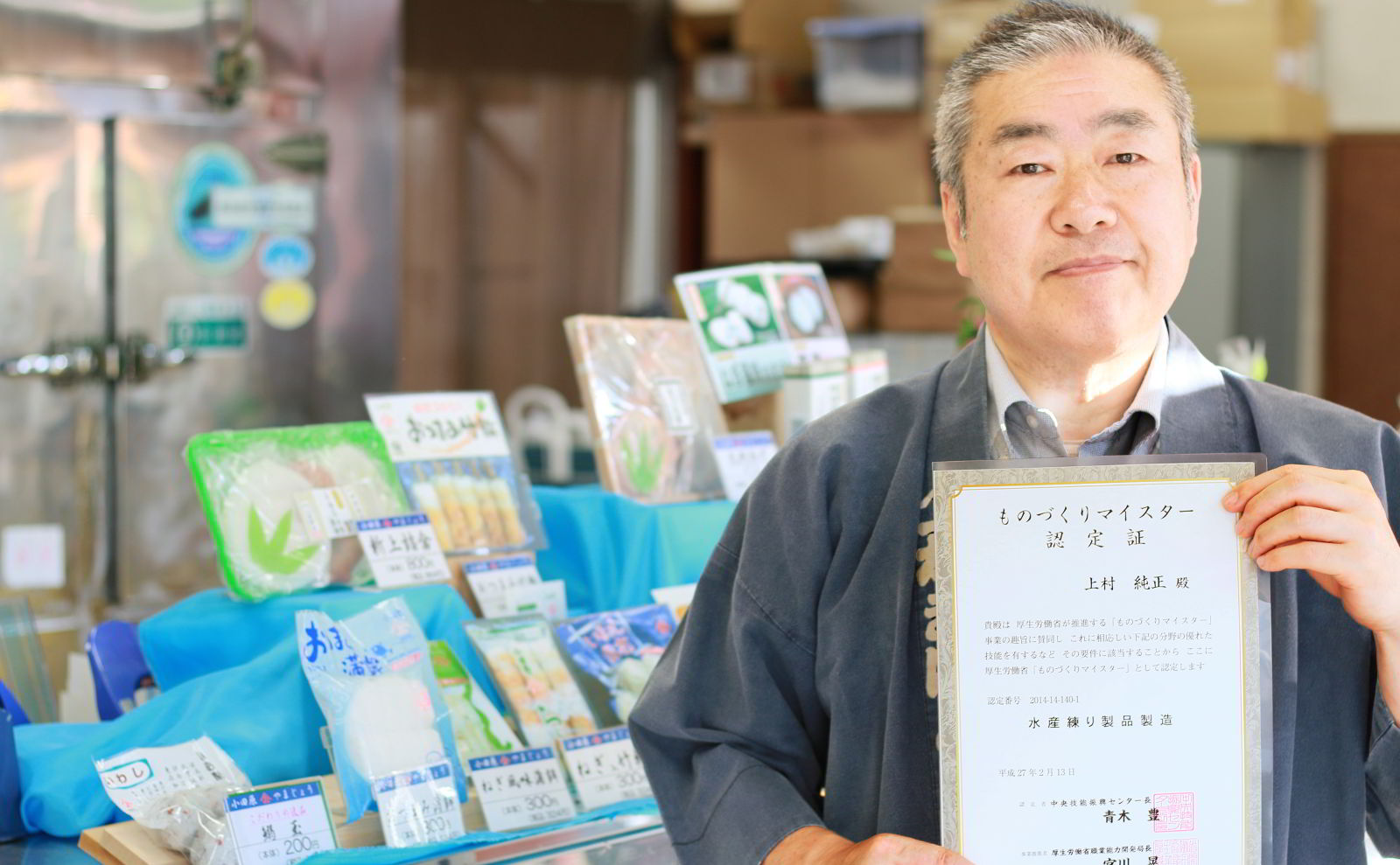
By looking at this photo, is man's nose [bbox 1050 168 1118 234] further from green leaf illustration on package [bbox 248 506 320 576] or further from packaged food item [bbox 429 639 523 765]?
green leaf illustration on package [bbox 248 506 320 576]

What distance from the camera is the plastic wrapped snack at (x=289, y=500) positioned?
2064mm

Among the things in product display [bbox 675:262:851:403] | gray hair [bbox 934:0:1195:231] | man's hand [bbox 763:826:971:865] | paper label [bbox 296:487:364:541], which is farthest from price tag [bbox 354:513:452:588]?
gray hair [bbox 934:0:1195:231]

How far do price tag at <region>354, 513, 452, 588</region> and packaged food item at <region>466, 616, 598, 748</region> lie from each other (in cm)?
10

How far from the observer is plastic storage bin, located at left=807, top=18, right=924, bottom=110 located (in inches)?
227

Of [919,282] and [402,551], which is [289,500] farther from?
[919,282]

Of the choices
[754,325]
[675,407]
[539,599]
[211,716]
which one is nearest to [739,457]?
[675,407]

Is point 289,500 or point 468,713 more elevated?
point 289,500

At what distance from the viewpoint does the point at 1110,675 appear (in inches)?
46.3

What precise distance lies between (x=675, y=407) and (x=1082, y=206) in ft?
4.64

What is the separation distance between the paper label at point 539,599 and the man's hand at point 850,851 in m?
1.03

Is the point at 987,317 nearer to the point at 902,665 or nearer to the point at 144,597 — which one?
the point at 902,665

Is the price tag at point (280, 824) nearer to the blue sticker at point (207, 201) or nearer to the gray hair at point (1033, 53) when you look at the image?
the gray hair at point (1033, 53)

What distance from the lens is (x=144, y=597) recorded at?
4.50 m

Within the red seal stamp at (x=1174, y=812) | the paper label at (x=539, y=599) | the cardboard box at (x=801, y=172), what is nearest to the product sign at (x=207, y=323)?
the cardboard box at (x=801, y=172)
